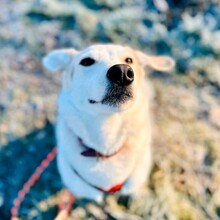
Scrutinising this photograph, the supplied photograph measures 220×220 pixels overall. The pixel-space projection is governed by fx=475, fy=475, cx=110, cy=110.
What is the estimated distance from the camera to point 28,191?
102 inches

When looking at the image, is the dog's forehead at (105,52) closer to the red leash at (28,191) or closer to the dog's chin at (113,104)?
the dog's chin at (113,104)

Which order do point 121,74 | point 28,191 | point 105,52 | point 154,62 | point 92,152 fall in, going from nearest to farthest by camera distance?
point 121,74 → point 105,52 → point 92,152 → point 154,62 → point 28,191

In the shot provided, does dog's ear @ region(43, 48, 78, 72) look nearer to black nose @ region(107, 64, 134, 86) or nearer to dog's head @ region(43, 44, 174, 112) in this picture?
dog's head @ region(43, 44, 174, 112)

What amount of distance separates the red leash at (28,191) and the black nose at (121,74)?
90 cm

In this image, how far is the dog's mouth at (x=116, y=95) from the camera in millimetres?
1871

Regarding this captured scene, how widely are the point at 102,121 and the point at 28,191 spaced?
0.74 m

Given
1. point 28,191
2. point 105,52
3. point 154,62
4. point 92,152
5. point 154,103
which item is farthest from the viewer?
point 154,103

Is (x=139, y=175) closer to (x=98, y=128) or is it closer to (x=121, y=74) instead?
(x=98, y=128)

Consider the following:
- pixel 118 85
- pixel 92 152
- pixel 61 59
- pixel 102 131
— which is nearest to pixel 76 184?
pixel 92 152

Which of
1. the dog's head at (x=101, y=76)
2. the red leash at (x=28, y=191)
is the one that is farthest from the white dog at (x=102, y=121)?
the red leash at (x=28, y=191)

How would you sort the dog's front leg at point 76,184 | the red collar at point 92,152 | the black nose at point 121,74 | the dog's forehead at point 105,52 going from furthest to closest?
the dog's front leg at point 76,184
the red collar at point 92,152
the dog's forehead at point 105,52
the black nose at point 121,74

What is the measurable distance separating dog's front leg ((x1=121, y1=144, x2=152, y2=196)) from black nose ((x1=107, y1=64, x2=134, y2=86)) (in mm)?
578

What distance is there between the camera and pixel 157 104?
9.61 ft

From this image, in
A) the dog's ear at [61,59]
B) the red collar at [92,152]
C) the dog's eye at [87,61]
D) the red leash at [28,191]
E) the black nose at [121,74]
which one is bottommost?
the red leash at [28,191]
